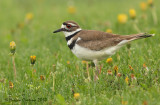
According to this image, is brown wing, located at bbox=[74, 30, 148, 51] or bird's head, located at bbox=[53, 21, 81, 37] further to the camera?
bird's head, located at bbox=[53, 21, 81, 37]

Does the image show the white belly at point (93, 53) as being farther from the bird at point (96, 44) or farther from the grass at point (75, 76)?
the grass at point (75, 76)

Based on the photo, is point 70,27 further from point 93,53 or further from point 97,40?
point 93,53

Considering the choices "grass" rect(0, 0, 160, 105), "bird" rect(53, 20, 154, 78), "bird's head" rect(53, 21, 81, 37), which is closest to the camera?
"grass" rect(0, 0, 160, 105)

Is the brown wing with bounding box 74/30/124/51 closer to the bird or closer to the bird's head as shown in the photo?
the bird

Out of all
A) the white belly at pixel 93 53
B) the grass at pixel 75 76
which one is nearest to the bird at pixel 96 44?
the white belly at pixel 93 53

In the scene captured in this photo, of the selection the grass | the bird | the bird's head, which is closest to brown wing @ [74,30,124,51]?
the bird

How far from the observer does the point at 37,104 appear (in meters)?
4.58

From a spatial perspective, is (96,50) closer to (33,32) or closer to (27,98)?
(27,98)

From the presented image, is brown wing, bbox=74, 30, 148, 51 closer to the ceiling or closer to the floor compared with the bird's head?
closer to the floor

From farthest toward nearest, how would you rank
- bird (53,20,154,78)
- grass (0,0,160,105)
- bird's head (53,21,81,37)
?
bird's head (53,21,81,37) → bird (53,20,154,78) → grass (0,0,160,105)

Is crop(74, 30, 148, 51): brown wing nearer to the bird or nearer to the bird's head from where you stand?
the bird

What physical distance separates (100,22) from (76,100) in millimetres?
6165

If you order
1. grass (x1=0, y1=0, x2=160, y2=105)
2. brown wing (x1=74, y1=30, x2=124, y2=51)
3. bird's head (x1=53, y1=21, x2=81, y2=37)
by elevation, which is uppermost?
bird's head (x1=53, y1=21, x2=81, y2=37)

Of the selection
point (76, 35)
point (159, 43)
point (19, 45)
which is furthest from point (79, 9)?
point (76, 35)
